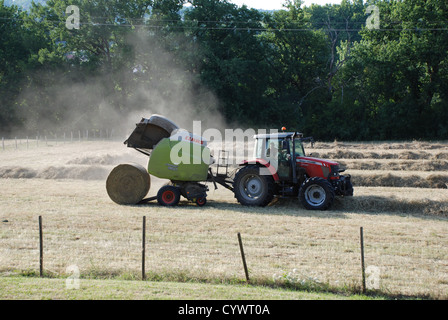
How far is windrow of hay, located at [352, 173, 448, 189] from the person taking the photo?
16.3 m

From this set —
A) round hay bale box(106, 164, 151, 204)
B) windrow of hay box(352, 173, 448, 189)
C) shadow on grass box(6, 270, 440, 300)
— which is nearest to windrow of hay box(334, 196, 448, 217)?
windrow of hay box(352, 173, 448, 189)

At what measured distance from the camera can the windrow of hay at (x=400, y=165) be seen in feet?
61.7

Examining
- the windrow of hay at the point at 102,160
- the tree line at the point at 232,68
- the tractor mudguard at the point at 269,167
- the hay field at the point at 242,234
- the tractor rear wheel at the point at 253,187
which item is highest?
the tree line at the point at 232,68

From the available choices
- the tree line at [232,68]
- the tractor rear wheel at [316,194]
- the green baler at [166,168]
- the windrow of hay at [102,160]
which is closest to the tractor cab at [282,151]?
the tractor rear wheel at [316,194]

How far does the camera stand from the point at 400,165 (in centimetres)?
1903

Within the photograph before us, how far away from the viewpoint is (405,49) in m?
33.4

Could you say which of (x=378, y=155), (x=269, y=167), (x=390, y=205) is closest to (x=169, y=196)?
(x=269, y=167)

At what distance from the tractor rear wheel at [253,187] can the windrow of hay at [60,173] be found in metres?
7.67

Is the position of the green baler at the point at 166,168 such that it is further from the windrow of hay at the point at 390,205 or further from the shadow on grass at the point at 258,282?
the shadow on grass at the point at 258,282

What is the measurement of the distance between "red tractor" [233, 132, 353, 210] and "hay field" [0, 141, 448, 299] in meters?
0.44

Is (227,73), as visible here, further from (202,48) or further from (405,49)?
(405,49)

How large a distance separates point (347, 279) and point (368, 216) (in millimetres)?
5664
